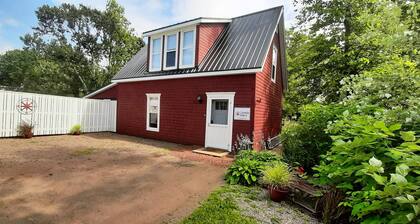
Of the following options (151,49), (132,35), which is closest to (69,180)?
(151,49)

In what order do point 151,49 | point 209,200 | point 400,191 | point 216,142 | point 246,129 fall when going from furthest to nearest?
point 151,49, point 216,142, point 246,129, point 209,200, point 400,191

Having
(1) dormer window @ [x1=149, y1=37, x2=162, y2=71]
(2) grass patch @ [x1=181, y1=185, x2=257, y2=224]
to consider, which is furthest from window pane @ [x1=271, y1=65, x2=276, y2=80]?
(2) grass patch @ [x1=181, y1=185, x2=257, y2=224]

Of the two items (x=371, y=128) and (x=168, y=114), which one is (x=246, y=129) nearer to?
(x=168, y=114)

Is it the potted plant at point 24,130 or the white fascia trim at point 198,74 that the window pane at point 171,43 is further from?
the potted plant at point 24,130

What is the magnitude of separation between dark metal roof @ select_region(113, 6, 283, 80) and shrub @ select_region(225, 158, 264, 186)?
393cm

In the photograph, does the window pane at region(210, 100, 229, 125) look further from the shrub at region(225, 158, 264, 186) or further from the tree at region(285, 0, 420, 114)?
the tree at region(285, 0, 420, 114)

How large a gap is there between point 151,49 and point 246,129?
22.3 feet

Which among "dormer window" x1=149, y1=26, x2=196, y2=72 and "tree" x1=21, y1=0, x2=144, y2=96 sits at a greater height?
"tree" x1=21, y1=0, x2=144, y2=96

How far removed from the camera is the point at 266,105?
10.6 meters

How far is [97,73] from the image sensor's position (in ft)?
90.9

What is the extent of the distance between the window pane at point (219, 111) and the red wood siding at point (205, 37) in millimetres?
2107

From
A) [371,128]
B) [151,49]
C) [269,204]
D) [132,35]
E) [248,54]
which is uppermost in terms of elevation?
[132,35]

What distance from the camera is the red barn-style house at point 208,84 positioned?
9109 millimetres

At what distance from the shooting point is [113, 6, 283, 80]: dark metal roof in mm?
9181
